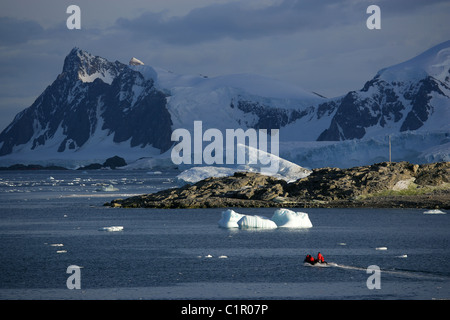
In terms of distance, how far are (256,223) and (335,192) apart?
1964 cm

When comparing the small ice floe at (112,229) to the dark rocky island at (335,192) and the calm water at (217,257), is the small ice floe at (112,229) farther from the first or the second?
the dark rocky island at (335,192)

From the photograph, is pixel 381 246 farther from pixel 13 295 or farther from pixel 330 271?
pixel 13 295

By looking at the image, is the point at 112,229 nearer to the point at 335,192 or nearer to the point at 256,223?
the point at 256,223

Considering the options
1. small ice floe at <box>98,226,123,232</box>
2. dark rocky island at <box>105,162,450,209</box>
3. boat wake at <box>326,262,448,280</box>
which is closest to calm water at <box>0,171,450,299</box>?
boat wake at <box>326,262,448,280</box>

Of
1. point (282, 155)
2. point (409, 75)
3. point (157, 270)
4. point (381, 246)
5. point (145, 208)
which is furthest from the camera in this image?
point (409, 75)

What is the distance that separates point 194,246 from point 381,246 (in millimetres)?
9372

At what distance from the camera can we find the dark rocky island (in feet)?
204

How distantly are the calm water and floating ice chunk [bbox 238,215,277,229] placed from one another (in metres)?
0.87

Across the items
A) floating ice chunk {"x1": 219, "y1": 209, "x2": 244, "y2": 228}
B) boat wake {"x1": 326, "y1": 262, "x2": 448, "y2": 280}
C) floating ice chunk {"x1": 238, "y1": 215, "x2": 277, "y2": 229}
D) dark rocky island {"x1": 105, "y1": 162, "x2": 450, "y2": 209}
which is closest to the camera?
boat wake {"x1": 326, "y1": 262, "x2": 448, "y2": 280}

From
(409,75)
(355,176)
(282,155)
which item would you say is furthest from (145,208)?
(409,75)

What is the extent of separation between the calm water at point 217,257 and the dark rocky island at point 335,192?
6250 mm

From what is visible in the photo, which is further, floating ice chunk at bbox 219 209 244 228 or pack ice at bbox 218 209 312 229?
floating ice chunk at bbox 219 209 244 228

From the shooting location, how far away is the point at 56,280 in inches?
1088

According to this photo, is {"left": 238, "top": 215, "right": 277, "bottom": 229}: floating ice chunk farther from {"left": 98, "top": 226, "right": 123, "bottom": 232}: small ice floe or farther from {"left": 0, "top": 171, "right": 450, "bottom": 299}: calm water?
{"left": 98, "top": 226, "right": 123, "bottom": 232}: small ice floe
